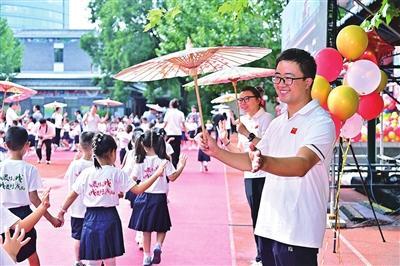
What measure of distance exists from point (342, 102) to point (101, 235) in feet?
7.12

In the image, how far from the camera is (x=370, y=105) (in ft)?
16.5

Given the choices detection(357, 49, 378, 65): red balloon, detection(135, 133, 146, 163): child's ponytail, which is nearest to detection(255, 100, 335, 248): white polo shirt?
detection(357, 49, 378, 65): red balloon

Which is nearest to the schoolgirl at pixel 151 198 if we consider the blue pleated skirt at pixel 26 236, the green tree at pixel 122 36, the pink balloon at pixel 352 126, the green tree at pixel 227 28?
the blue pleated skirt at pixel 26 236

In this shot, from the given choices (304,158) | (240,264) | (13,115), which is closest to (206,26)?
(13,115)

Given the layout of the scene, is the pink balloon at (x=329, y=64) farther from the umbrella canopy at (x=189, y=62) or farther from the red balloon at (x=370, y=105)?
the umbrella canopy at (x=189, y=62)

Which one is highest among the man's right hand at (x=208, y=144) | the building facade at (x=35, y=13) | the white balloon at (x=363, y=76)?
the building facade at (x=35, y=13)

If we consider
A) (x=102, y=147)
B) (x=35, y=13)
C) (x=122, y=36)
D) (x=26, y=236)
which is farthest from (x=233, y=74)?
(x=35, y=13)

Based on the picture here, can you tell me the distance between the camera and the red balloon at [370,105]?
5.02 m

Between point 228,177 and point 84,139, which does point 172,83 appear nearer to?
point 228,177

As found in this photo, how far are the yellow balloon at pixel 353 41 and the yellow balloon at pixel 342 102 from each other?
68 centimetres

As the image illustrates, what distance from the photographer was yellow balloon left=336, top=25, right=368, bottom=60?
4516 mm

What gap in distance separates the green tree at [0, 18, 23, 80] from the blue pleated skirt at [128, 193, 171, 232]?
3319 cm

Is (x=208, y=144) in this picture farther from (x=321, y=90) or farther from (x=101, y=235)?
(x=101, y=235)

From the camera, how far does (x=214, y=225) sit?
308 inches
